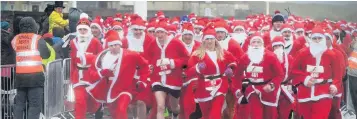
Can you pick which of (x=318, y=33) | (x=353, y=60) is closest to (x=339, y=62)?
(x=318, y=33)

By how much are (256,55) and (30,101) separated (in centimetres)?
237

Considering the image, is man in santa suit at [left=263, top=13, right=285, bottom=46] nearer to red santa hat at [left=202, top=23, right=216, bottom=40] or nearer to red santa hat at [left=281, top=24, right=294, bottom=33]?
red santa hat at [left=281, top=24, right=294, bottom=33]

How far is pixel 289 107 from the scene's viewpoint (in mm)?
7285

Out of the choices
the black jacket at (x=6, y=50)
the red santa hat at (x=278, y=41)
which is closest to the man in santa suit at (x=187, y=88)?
the red santa hat at (x=278, y=41)

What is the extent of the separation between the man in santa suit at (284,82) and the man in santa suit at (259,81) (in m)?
0.13

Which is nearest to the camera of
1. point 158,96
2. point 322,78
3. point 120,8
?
point 322,78

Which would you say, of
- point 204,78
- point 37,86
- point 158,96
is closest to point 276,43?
point 204,78

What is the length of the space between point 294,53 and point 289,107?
1.86 feet

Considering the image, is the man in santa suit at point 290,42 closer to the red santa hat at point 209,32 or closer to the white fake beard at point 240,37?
the white fake beard at point 240,37

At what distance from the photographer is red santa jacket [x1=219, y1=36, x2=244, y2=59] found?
721 centimetres

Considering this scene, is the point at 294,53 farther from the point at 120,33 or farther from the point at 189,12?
the point at 120,33

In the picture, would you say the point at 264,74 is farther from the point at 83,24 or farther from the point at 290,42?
the point at 83,24

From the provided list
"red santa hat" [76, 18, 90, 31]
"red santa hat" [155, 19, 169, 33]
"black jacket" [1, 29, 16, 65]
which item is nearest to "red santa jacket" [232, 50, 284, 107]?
"red santa hat" [155, 19, 169, 33]

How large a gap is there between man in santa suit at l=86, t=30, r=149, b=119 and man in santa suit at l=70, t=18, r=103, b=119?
0.19 m
